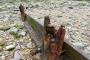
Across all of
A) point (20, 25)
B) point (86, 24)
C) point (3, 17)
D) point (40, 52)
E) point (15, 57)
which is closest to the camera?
point (40, 52)

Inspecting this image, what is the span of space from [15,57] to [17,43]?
18.3 inches

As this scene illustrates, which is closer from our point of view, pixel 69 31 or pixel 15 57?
pixel 15 57

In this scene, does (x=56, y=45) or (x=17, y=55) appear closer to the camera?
(x=56, y=45)

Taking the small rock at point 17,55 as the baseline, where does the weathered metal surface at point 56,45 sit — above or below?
above

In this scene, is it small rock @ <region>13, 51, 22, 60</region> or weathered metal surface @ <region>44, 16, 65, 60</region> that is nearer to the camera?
weathered metal surface @ <region>44, 16, 65, 60</region>

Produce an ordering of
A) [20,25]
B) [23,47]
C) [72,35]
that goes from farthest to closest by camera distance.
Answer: [20,25] < [72,35] < [23,47]

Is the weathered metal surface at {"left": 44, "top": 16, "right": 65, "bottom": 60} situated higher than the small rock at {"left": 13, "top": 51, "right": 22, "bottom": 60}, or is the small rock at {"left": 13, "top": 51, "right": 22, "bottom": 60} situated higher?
the weathered metal surface at {"left": 44, "top": 16, "right": 65, "bottom": 60}

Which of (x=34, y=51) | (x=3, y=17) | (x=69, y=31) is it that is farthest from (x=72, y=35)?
(x=3, y=17)

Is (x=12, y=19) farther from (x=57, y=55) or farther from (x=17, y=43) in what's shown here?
(x=57, y=55)

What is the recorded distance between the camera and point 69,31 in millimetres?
4004

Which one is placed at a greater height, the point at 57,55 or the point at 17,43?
the point at 57,55

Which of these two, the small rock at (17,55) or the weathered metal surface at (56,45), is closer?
the weathered metal surface at (56,45)

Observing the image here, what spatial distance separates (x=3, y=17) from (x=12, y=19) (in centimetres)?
30

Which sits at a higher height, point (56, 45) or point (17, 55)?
point (56, 45)
